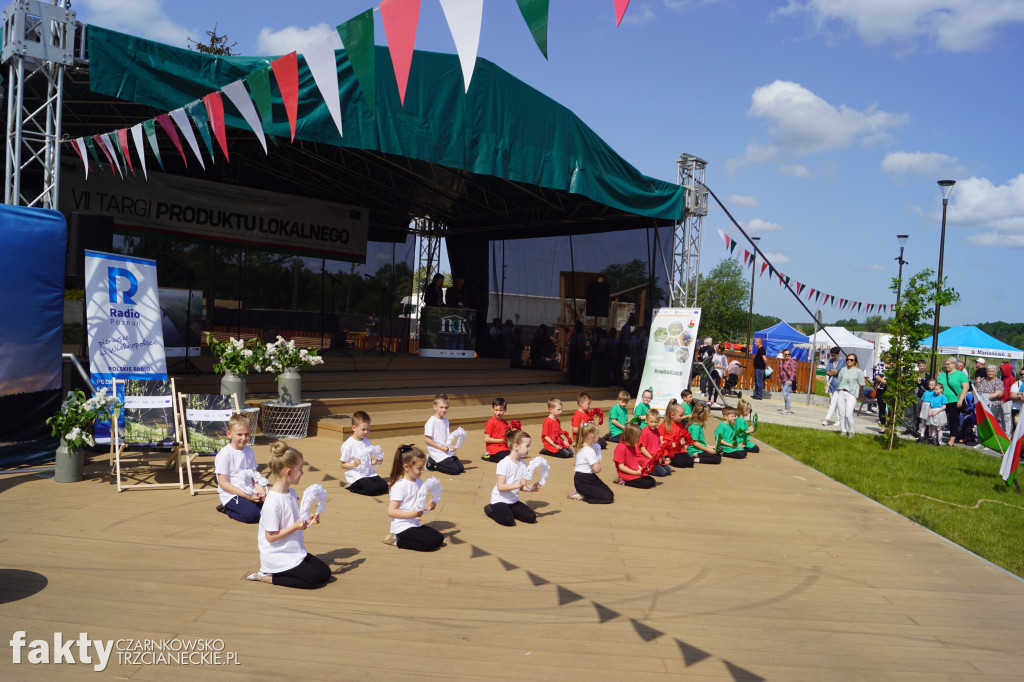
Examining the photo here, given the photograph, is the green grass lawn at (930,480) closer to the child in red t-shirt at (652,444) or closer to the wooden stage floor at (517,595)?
the wooden stage floor at (517,595)

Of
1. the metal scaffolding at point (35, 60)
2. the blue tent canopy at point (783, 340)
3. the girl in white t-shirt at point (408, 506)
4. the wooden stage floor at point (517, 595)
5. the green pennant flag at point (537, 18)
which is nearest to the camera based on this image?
the wooden stage floor at point (517, 595)

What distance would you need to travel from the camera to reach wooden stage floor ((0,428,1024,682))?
343 centimetres

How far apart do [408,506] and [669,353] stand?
875cm

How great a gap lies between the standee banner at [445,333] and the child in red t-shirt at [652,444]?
278 inches

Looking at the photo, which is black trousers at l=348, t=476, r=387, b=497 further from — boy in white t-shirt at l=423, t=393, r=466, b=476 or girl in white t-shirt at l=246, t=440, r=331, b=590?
girl in white t-shirt at l=246, t=440, r=331, b=590

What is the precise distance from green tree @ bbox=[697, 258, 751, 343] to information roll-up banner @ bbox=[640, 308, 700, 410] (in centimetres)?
3668

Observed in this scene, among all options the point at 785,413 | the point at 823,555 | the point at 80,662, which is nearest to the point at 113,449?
the point at 80,662

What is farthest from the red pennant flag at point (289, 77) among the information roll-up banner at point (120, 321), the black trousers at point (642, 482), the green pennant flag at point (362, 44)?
the black trousers at point (642, 482)

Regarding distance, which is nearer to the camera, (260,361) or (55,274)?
(55,274)

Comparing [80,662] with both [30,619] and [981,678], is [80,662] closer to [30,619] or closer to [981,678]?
[30,619]

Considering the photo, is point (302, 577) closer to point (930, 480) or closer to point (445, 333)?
point (930, 480)

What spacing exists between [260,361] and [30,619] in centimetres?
531

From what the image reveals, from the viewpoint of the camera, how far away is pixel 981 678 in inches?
140

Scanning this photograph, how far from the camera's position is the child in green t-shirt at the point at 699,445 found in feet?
31.4
